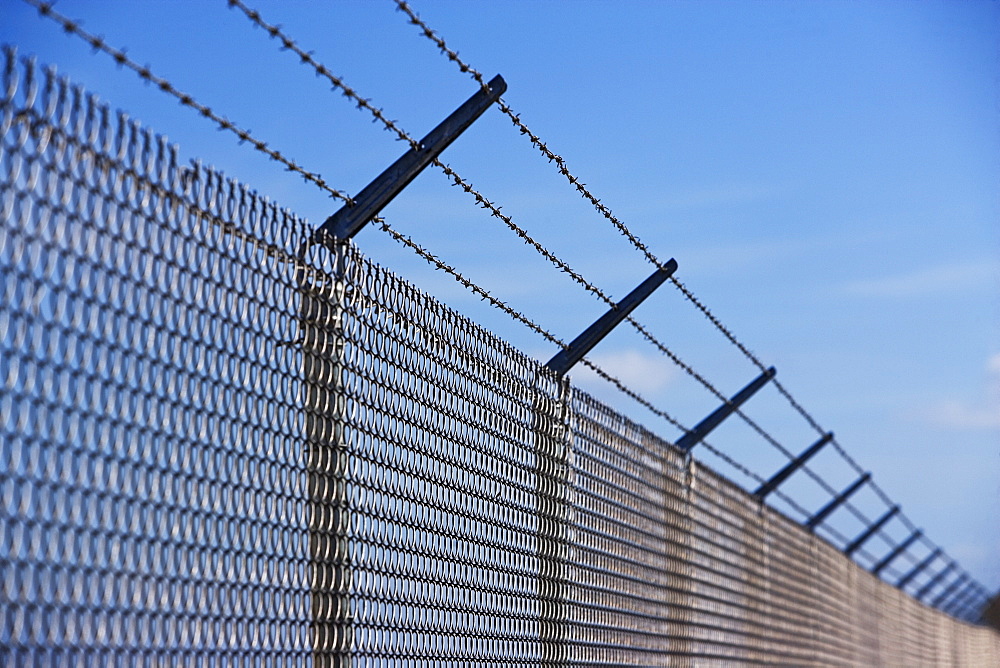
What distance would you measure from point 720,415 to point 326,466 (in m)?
4.07

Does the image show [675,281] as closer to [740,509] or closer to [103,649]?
[740,509]

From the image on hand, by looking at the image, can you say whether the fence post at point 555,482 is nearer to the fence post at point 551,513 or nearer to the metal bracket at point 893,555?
the fence post at point 551,513

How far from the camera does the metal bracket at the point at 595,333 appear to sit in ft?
15.4

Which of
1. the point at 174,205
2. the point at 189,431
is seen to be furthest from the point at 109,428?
the point at 174,205

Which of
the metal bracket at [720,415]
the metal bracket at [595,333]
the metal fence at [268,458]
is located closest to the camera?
the metal fence at [268,458]

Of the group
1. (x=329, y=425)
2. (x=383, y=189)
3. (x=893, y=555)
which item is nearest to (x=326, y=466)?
(x=329, y=425)

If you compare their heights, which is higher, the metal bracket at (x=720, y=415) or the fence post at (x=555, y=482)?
the metal bracket at (x=720, y=415)

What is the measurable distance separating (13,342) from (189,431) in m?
0.51

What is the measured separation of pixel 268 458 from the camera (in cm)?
272

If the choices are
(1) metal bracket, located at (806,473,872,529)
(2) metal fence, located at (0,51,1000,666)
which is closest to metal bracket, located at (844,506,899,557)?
(1) metal bracket, located at (806,473,872,529)

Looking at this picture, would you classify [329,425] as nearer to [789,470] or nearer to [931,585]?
[789,470]

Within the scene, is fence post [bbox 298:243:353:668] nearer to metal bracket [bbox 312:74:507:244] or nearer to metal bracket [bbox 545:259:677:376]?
metal bracket [bbox 312:74:507:244]

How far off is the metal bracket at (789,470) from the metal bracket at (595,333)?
3.55 m

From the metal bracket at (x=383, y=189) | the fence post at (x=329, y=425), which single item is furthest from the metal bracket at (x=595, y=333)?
the fence post at (x=329, y=425)
